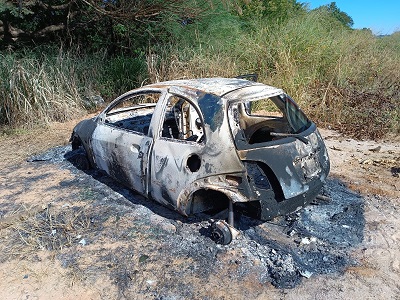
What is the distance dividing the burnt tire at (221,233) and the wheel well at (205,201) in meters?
0.26

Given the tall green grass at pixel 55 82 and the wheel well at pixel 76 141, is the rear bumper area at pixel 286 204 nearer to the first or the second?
the wheel well at pixel 76 141

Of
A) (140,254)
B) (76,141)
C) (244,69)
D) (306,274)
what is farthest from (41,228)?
(244,69)

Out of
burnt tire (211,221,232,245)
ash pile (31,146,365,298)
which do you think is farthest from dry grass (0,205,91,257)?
burnt tire (211,221,232,245)

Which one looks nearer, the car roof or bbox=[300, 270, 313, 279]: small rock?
bbox=[300, 270, 313, 279]: small rock

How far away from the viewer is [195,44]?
40.8ft

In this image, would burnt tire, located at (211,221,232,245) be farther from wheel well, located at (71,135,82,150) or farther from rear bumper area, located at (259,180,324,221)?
wheel well, located at (71,135,82,150)

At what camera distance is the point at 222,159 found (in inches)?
144

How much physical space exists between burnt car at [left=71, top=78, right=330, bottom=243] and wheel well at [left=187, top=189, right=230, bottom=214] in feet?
0.04

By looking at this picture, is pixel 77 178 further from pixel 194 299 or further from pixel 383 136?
pixel 383 136

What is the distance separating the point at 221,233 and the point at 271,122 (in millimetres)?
1886

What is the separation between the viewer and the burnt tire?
3795 mm

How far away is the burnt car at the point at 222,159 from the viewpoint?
12.0 ft

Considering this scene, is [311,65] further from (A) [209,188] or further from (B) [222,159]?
(A) [209,188]

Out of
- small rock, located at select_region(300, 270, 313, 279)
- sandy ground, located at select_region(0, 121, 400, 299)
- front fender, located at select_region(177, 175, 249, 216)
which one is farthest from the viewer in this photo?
front fender, located at select_region(177, 175, 249, 216)
